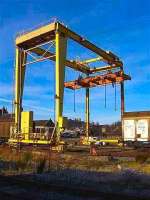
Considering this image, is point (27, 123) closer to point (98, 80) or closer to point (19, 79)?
point (19, 79)

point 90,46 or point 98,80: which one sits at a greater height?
point 90,46

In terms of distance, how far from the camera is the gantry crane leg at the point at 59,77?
3528 cm

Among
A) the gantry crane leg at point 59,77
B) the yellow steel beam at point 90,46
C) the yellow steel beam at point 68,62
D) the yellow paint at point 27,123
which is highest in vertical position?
the yellow steel beam at point 90,46

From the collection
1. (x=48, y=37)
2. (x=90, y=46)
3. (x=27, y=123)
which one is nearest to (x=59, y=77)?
(x=48, y=37)

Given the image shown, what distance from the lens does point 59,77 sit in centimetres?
3694

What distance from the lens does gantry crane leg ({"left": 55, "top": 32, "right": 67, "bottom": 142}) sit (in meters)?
35.3

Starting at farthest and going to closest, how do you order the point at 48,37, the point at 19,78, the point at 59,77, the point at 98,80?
the point at 98,80 < the point at 19,78 < the point at 48,37 < the point at 59,77

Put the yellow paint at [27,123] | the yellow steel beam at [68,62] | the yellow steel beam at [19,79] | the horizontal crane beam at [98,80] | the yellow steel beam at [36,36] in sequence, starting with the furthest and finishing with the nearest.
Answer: the horizontal crane beam at [98,80], the yellow steel beam at [68,62], the yellow steel beam at [19,79], the yellow paint at [27,123], the yellow steel beam at [36,36]

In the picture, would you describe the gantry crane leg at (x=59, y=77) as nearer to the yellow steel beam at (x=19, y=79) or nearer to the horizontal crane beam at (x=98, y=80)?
the yellow steel beam at (x=19, y=79)

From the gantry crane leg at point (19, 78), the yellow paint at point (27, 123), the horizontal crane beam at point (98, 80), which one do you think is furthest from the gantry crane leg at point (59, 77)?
the horizontal crane beam at point (98, 80)

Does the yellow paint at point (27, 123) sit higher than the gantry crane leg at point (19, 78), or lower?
lower

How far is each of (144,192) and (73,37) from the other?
29.7 metres

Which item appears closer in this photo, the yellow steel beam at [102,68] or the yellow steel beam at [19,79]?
the yellow steel beam at [19,79]

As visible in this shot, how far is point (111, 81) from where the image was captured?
5125 cm
